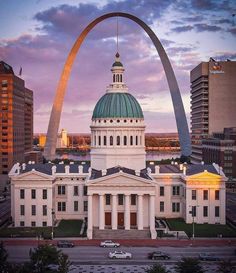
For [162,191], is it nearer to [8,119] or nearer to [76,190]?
[76,190]

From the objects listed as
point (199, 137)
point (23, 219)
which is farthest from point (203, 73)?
point (23, 219)

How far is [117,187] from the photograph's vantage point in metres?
82.2

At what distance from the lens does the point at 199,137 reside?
7283 inches

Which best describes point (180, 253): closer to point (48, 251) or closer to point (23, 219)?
point (48, 251)

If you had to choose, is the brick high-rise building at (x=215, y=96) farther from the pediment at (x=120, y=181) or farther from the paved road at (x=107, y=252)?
the paved road at (x=107, y=252)

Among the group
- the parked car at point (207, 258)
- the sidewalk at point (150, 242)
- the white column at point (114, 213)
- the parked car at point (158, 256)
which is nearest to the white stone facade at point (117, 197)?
the white column at point (114, 213)

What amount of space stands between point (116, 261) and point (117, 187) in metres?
18.7

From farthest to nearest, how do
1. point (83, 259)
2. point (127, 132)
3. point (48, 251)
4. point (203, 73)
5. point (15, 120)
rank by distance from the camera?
point (203, 73), point (15, 120), point (127, 132), point (83, 259), point (48, 251)

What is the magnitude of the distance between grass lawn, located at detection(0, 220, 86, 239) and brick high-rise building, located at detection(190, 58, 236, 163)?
97.1m

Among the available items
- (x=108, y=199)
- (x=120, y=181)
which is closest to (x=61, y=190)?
(x=108, y=199)

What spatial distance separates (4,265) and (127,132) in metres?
47.9

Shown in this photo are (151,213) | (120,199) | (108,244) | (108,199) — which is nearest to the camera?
(108,244)

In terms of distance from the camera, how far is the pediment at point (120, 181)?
81.6 meters

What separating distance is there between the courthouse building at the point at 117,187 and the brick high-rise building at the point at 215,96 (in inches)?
3042
